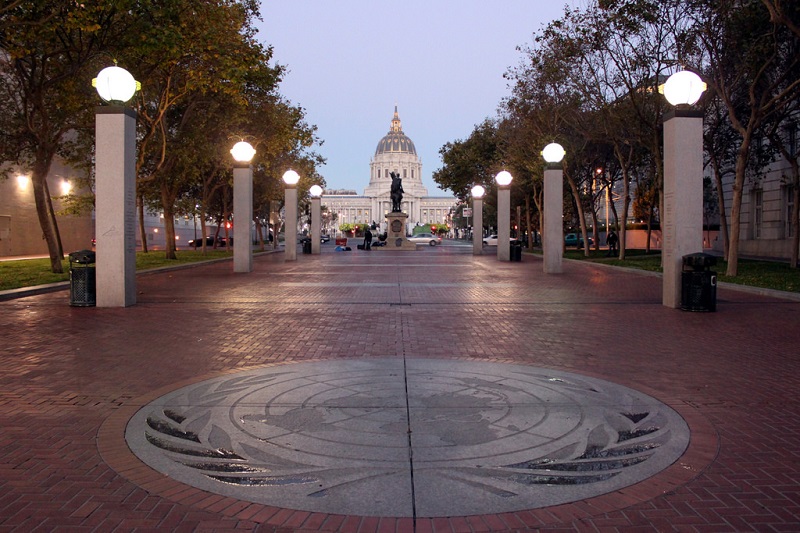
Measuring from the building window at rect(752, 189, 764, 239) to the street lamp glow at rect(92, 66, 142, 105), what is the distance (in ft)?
108

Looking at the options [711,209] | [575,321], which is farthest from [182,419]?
[711,209]

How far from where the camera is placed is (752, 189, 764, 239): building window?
35.6 metres

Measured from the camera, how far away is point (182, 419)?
5.29 meters

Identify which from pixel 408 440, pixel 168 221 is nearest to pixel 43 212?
pixel 168 221

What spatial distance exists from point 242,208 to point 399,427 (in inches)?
805

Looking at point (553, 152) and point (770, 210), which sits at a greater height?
point (553, 152)

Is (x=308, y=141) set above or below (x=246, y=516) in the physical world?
above

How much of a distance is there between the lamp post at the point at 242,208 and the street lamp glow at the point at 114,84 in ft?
34.4

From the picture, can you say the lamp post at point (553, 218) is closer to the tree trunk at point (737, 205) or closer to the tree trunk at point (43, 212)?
the tree trunk at point (737, 205)

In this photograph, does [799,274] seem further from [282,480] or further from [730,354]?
[282,480]

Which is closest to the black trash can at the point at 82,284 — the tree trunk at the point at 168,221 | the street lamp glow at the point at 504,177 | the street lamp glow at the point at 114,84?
the street lamp glow at the point at 114,84

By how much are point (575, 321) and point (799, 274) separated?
13.4m

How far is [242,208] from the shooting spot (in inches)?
958

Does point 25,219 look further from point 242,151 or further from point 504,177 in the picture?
point 504,177
